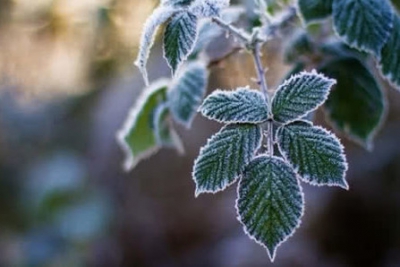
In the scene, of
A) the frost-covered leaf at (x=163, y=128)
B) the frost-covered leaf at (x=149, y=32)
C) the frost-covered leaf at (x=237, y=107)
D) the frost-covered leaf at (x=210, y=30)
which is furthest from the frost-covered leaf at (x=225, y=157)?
the frost-covered leaf at (x=163, y=128)

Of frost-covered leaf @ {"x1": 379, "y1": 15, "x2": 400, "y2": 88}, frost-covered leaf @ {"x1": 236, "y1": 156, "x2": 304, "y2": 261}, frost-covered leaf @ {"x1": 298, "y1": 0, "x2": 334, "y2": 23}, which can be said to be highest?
frost-covered leaf @ {"x1": 298, "y1": 0, "x2": 334, "y2": 23}

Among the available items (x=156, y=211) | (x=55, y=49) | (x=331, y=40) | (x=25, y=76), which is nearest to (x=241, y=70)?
(x=331, y=40)

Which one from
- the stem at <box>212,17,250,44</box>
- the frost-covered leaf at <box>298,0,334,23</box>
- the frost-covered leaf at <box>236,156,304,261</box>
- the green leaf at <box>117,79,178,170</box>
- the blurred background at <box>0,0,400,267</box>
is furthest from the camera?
the blurred background at <box>0,0,400,267</box>

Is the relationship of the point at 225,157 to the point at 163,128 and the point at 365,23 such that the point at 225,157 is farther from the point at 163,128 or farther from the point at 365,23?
the point at 163,128

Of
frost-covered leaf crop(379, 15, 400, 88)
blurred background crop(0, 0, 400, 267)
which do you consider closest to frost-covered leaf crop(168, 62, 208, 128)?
frost-covered leaf crop(379, 15, 400, 88)

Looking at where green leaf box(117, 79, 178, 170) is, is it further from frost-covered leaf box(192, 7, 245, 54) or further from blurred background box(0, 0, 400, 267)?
blurred background box(0, 0, 400, 267)

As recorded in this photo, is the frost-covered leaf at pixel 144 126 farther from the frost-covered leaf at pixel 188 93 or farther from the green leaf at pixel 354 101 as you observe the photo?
the green leaf at pixel 354 101

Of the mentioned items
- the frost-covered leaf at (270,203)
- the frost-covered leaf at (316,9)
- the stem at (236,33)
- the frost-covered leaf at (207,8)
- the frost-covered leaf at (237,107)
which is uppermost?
the frost-covered leaf at (207,8)

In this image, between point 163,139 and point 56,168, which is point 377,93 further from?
point 56,168
